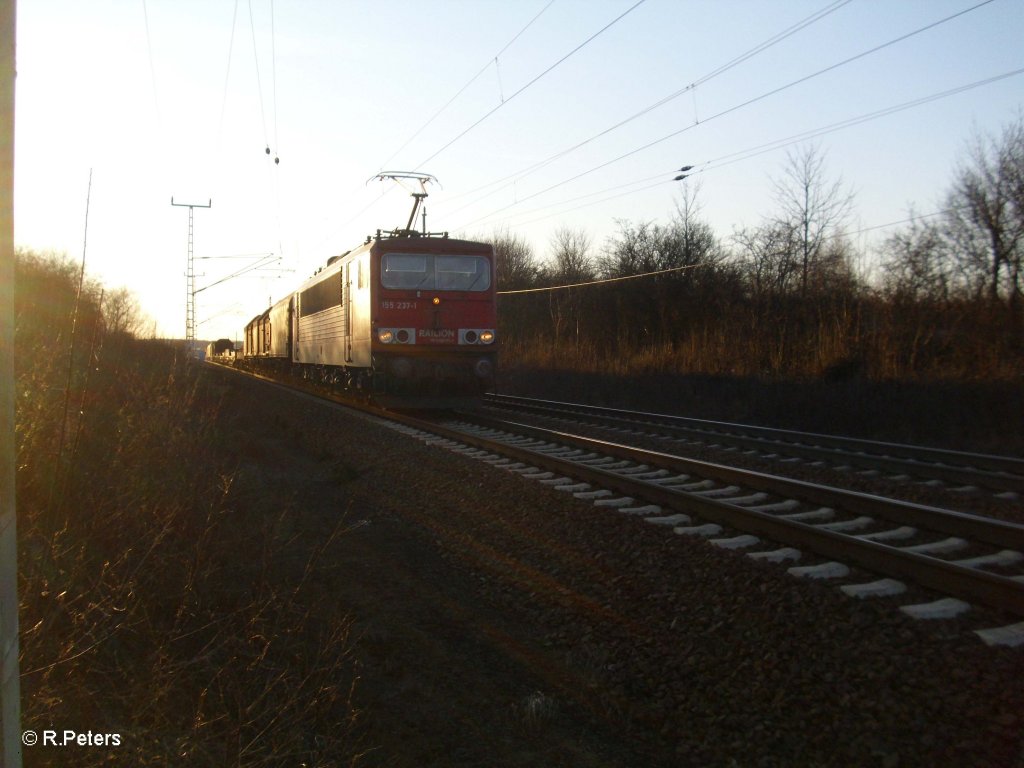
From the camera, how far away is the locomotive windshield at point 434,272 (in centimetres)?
1555

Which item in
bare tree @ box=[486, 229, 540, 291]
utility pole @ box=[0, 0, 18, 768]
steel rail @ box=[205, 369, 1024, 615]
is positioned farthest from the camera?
bare tree @ box=[486, 229, 540, 291]

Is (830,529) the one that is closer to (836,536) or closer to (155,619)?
(836,536)

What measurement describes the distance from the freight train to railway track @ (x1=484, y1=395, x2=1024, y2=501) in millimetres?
2262

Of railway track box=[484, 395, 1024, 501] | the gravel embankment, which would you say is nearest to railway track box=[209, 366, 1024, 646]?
the gravel embankment

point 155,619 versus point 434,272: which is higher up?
point 434,272

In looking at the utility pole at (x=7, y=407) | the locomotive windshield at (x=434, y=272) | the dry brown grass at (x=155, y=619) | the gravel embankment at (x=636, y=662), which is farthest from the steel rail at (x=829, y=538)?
the locomotive windshield at (x=434, y=272)

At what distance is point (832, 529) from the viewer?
6.73 meters

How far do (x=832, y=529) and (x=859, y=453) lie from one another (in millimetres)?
4873

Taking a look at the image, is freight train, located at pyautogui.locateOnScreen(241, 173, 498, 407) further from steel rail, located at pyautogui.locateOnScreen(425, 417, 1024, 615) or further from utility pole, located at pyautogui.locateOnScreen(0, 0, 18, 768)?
utility pole, located at pyautogui.locateOnScreen(0, 0, 18, 768)

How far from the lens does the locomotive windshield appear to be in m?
15.5

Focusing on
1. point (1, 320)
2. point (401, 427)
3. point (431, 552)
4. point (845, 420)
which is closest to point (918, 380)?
point (845, 420)

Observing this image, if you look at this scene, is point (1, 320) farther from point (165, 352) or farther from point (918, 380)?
point (918, 380)

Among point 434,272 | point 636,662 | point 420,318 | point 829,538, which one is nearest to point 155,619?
point 636,662

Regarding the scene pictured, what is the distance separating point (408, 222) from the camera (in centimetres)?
2011
